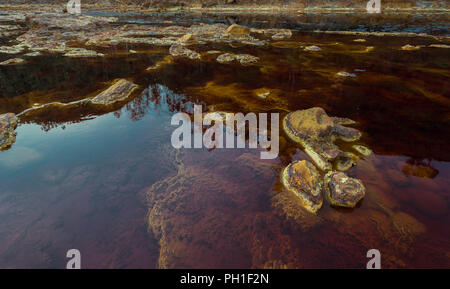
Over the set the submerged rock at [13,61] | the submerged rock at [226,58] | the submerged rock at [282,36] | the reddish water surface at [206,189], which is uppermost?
the submerged rock at [282,36]

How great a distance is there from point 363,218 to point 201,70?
1012 cm

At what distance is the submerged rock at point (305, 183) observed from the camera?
4289 mm

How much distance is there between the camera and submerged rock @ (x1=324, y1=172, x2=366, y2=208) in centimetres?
427

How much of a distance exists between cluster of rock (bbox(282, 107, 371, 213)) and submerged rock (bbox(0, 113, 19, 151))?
7272mm

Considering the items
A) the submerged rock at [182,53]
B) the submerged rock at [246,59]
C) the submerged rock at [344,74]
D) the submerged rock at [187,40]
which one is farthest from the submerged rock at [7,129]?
the submerged rock at [187,40]

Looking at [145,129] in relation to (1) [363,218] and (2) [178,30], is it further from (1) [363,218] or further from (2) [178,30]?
(2) [178,30]

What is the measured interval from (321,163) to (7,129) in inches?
340

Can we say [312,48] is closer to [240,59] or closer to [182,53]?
[240,59]

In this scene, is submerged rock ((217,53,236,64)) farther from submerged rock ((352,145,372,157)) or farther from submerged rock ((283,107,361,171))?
submerged rock ((352,145,372,157))

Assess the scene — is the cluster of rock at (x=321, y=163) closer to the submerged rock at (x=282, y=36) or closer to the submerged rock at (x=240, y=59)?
the submerged rock at (x=240, y=59)

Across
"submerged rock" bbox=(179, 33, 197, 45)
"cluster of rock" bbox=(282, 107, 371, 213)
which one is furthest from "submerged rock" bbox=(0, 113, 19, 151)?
"submerged rock" bbox=(179, 33, 197, 45)

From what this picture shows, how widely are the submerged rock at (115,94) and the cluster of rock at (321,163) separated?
6.20 metres
